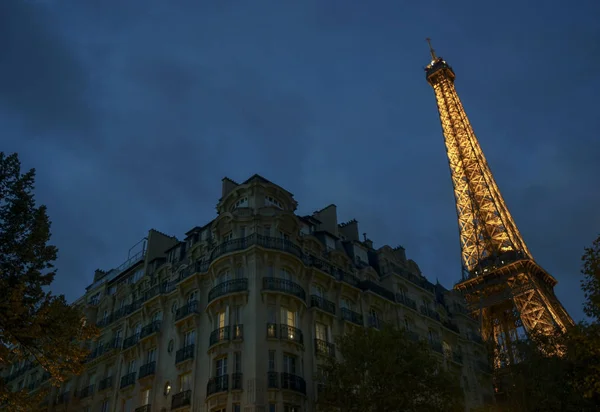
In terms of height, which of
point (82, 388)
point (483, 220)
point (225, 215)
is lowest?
point (82, 388)

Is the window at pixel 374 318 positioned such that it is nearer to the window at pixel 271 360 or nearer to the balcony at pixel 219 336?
the window at pixel 271 360

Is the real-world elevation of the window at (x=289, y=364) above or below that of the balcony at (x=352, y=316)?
below

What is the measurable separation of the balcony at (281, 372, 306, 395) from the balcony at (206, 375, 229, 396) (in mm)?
2660

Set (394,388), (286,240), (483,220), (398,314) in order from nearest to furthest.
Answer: (394,388) → (286,240) → (398,314) → (483,220)

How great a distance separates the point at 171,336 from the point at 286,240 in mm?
8813

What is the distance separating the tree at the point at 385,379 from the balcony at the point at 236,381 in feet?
12.5

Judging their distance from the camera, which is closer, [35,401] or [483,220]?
[35,401]

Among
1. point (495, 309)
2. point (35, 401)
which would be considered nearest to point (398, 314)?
point (35, 401)

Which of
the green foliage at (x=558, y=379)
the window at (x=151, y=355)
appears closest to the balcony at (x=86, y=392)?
the window at (x=151, y=355)

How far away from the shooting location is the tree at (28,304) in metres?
16.3

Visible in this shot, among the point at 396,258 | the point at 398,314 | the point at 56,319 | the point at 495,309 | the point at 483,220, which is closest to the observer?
the point at 56,319

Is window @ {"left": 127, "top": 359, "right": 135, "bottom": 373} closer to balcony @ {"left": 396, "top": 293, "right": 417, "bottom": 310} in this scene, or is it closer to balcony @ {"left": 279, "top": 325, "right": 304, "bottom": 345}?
balcony @ {"left": 279, "top": 325, "right": 304, "bottom": 345}

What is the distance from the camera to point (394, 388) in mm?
24328

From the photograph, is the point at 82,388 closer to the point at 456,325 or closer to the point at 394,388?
the point at 394,388
